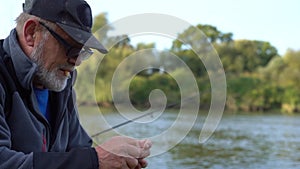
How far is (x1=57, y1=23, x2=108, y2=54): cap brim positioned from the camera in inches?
61.2

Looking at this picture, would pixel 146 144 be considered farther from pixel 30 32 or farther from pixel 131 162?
pixel 30 32

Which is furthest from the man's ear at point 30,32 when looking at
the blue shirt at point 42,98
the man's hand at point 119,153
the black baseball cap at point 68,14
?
the man's hand at point 119,153

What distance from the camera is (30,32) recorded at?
1.58 meters

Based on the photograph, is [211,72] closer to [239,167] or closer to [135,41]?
[135,41]

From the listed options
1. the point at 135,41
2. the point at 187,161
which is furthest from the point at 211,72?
the point at 187,161

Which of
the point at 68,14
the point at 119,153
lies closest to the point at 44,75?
the point at 68,14

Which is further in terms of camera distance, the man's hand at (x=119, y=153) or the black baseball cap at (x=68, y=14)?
the black baseball cap at (x=68, y=14)

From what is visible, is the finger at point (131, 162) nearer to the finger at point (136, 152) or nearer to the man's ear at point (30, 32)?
the finger at point (136, 152)

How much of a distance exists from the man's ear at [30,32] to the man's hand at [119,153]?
16.1 inches

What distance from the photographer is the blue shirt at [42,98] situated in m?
1.67

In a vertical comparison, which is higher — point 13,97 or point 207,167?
point 13,97

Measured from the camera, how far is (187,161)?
12492 mm

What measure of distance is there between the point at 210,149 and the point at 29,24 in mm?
14386

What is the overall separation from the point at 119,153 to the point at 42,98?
0.41 m
